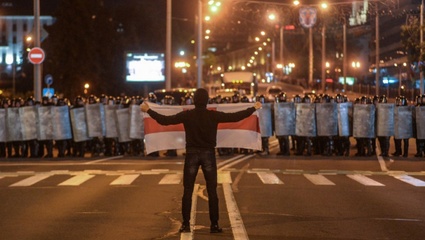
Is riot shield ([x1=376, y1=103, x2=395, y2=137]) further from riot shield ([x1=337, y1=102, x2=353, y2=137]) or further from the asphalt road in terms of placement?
the asphalt road

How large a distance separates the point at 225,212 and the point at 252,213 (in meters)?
0.49

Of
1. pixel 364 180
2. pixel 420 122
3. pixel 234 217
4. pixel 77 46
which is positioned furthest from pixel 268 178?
pixel 77 46

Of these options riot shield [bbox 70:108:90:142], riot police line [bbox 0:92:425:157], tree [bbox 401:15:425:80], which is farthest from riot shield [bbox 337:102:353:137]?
tree [bbox 401:15:425:80]

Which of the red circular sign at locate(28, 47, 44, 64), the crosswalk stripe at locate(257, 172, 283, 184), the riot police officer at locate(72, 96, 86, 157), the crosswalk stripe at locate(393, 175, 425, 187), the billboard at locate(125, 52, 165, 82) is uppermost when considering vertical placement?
the billboard at locate(125, 52, 165, 82)

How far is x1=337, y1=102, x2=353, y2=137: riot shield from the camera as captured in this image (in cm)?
3027

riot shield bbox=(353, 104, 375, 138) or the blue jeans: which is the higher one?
riot shield bbox=(353, 104, 375, 138)

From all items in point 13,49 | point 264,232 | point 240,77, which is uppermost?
point 13,49

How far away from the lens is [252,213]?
587 inches

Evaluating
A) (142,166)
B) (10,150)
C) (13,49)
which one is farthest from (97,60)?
(13,49)

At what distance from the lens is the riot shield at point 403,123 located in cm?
2980

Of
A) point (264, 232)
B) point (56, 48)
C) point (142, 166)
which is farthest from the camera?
point (56, 48)

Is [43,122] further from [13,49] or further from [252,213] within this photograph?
[13,49]

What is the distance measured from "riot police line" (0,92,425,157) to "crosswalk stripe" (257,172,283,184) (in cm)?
758

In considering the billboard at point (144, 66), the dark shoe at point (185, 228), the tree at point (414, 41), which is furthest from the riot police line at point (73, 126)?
the billboard at point (144, 66)
